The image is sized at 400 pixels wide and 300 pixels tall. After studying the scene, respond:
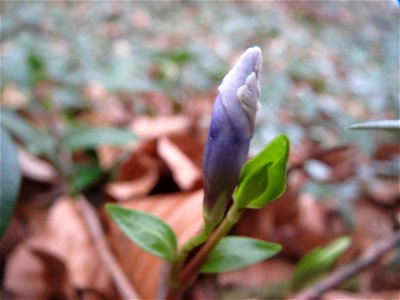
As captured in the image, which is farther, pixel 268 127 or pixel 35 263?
pixel 268 127

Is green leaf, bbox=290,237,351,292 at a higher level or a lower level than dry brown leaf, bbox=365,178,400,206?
higher

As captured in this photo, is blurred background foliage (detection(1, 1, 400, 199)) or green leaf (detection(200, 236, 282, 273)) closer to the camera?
green leaf (detection(200, 236, 282, 273))

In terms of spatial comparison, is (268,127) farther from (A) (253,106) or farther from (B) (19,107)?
(A) (253,106)

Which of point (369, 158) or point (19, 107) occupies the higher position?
point (19, 107)

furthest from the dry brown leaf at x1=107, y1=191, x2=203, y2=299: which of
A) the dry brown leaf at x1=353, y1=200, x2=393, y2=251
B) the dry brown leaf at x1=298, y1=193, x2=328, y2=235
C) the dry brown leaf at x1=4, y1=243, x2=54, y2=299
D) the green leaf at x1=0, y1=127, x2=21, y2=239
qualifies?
the dry brown leaf at x1=353, y1=200, x2=393, y2=251

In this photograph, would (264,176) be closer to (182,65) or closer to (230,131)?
(230,131)

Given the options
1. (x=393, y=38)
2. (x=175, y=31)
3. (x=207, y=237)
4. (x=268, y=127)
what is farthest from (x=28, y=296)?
(x=393, y=38)

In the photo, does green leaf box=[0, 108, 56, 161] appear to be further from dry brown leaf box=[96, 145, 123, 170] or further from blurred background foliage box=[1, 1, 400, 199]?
dry brown leaf box=[96, 145, 123, 170]
